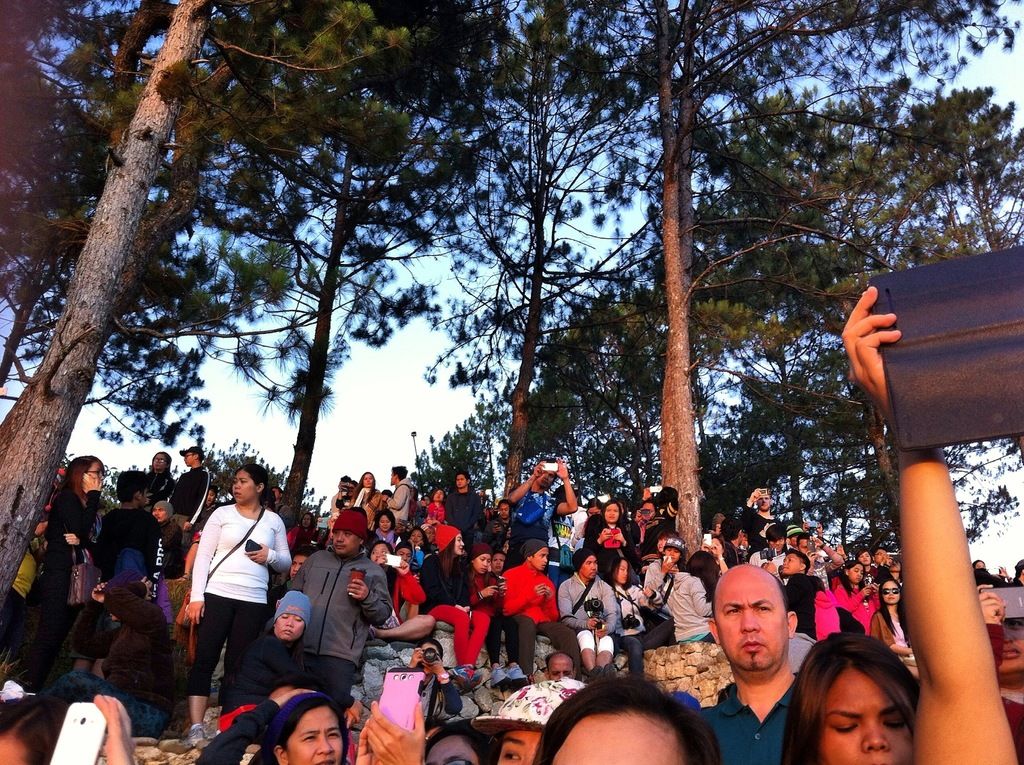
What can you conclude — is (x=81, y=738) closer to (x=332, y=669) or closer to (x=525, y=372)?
(x=332, y=669)

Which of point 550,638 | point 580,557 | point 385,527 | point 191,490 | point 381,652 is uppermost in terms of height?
point 191,490

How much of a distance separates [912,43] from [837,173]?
73.0 inches

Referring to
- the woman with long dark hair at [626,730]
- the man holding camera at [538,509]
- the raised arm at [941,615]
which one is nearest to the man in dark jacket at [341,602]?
the man holding camera at [538,509]

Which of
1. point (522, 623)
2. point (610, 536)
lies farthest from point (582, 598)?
point (610, 536)

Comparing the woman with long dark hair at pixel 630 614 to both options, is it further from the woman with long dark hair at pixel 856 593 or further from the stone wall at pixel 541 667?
the woman with long dark hair at pixel 856 593

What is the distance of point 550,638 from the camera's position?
8.48 meters

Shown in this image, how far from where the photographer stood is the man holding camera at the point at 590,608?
27.4ft

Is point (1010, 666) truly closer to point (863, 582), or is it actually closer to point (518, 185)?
point (863, 582)

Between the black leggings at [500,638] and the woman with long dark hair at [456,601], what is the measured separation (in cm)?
11

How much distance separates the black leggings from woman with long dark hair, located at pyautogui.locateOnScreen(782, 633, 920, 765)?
6622mm

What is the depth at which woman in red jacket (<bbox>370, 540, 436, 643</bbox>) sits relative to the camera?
760cm

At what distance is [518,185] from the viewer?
1545cm

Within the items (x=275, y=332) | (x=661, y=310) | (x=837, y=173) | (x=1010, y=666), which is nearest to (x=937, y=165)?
(x=837, y=173)

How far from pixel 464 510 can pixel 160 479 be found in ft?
9.68
